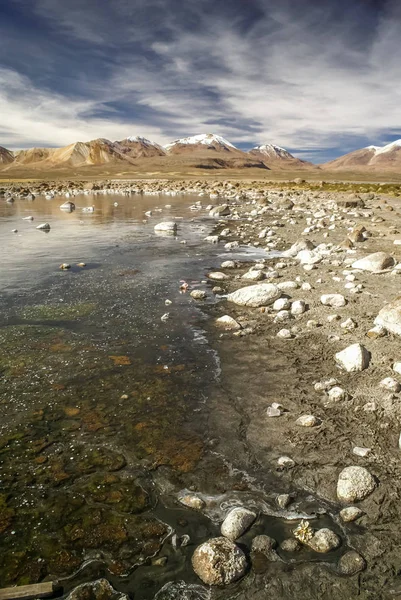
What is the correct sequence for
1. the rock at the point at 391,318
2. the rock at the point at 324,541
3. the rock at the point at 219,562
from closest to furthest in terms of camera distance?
the rock at the point at 219,562, the rock at the point at 324,541, the rock at the point at 391,318

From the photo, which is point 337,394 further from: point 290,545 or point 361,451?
point 290,545

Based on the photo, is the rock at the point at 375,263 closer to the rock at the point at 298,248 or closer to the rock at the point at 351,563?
the rock at the point at 298,248

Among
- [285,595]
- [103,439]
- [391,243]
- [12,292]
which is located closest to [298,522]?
[285,595]

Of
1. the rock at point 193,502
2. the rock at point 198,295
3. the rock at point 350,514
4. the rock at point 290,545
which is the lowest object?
the rock at point 290,545

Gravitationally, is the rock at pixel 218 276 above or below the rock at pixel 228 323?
above

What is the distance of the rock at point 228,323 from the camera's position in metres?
9.08

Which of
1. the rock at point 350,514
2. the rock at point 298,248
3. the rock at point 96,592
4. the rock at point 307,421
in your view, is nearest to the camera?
the rock at point 96,592

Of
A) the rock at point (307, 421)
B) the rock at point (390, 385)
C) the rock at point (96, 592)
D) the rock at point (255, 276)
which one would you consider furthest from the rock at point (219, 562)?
the rock at point (255, 276)

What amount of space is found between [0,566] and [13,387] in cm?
344

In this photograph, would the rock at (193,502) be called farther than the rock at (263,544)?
Yes

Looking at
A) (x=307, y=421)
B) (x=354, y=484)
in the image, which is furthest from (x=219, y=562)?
(x=307, y=421)

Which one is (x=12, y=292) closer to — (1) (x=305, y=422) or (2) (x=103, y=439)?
(2) (x=103, y=439)

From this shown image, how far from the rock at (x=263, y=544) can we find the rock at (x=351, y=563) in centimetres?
66

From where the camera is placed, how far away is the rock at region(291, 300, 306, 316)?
9500 mm
